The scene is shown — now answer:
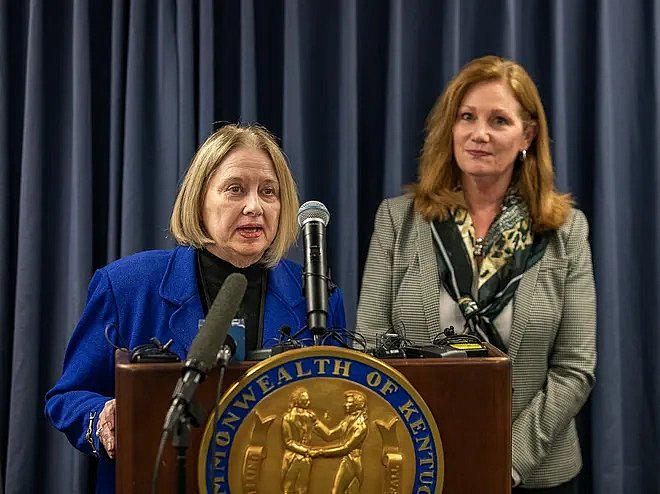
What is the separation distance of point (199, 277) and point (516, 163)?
1.03 metres

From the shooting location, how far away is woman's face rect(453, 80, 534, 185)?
2.10m

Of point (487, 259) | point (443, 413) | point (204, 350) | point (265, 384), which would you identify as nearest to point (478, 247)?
point (487, 259)

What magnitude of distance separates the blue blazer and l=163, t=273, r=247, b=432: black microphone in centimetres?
40

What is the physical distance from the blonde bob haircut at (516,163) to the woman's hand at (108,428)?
3.60 feet

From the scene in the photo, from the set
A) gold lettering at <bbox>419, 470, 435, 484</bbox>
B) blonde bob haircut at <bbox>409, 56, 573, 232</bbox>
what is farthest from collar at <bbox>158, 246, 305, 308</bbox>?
blonde bob haircut at <bbox>409, 56, 573, 232</bbox>

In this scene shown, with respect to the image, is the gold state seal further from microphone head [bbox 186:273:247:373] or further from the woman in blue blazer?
the woman in blue blazer

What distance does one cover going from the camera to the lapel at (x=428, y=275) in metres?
2.02

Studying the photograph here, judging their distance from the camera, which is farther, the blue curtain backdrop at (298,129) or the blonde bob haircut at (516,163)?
the blue curtain backdrop at (298,129)

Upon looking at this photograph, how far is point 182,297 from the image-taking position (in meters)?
1.47

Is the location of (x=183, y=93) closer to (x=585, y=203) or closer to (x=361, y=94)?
(x=361, y=94)

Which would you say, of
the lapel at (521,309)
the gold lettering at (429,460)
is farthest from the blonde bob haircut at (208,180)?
the lapel at (521,309)

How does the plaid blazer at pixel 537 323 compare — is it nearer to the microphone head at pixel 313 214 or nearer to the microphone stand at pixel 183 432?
the microphone head at pixel 313 214

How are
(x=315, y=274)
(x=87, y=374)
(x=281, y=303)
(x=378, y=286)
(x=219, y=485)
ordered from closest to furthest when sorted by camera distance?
(x=219, y=485) → (x=315, y=274) → (x=87, y=374) → (x=281, y=303) → (x=378, y=286)

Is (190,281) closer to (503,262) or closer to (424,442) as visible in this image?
(424,442)
